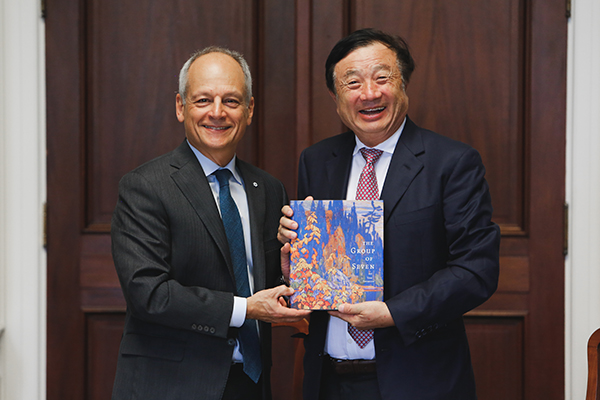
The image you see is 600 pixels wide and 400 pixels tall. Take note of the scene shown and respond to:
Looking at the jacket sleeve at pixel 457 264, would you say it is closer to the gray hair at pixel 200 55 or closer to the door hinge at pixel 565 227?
the gray hair at pixel 200 55

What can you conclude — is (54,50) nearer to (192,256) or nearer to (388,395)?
(192,256)

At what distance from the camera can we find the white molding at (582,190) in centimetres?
239

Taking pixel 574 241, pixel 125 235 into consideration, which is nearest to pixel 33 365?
pixel 125 235

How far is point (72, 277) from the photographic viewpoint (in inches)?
99.0

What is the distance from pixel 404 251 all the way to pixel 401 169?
27 centimetres

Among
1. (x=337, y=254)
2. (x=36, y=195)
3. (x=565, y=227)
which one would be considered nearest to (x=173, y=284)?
(x=337, y=254)

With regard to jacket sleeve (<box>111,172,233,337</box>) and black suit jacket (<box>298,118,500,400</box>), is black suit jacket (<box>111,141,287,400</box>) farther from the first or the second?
black suit jacket (<box>298,118,500,400</box>)

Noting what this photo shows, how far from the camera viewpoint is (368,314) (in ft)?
5.06

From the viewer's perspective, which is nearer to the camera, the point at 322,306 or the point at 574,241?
the point at 322,306

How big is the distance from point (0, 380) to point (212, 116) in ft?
5.92

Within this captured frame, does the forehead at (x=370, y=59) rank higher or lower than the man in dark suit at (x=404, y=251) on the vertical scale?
higher

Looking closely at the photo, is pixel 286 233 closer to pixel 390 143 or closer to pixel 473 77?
pixel 390 143

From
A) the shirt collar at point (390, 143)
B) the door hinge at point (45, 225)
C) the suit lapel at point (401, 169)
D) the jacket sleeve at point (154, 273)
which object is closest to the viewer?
the jacket sleeve at point (154, 273)

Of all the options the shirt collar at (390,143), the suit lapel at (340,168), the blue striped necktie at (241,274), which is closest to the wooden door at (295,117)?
the suit lapel at (340,168)
